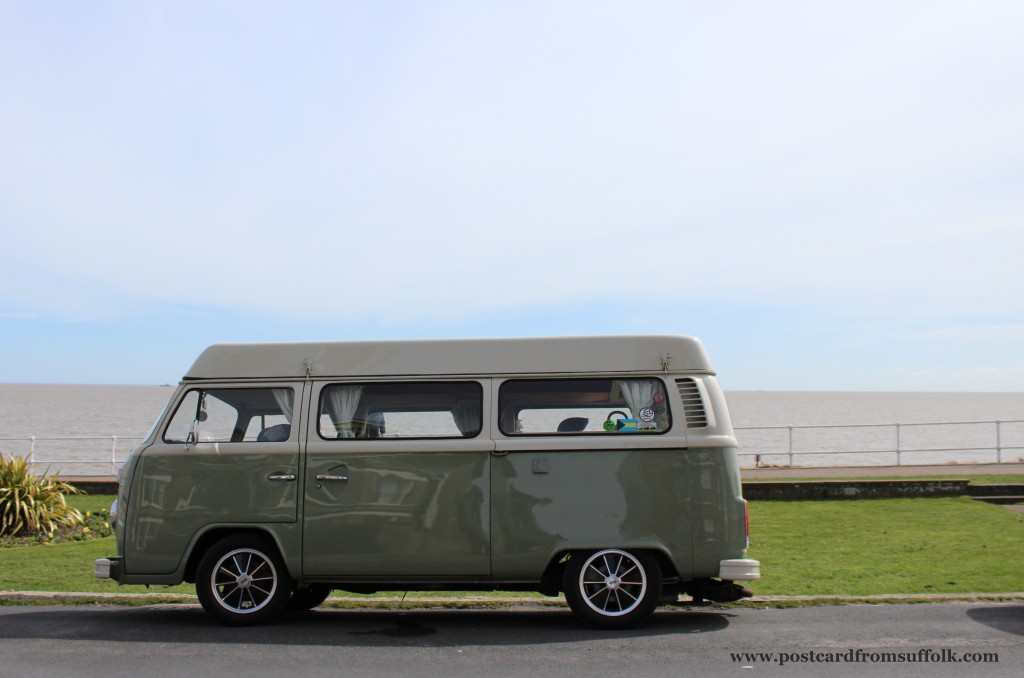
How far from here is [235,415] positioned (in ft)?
27.0

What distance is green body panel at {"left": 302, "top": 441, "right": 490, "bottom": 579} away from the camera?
25.7 ft

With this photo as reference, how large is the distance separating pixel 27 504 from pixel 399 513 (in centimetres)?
954

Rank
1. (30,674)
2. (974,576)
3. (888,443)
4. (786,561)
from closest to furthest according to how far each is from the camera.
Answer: (30,674) < (974,576) < (786,561) < (888,443)

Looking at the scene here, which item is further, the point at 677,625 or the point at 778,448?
the point at 778,448

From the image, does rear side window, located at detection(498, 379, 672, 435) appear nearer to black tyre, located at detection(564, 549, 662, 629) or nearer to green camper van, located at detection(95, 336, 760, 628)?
green camper van, located at detection(95, 336, 760, 628)

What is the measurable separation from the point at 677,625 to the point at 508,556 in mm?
1519

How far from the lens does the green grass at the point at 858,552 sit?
9914 mm

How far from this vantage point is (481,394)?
8008mm

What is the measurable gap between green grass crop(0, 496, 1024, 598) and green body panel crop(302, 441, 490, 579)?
2.17 meters

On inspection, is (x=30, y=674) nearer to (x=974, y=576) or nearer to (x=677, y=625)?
(x=677, y=625)

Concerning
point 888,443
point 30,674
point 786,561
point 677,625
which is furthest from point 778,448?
point 30,674

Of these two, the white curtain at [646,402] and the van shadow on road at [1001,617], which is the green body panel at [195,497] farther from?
the van shadow on road at [1001,617]

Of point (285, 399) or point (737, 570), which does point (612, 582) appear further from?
point (285, 399)

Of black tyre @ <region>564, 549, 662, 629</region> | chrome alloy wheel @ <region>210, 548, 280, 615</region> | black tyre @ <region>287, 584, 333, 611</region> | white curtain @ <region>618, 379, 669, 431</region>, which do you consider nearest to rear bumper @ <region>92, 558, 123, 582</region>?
chrome alloy wheel @ <region>210, 548, 280, 615</region>
